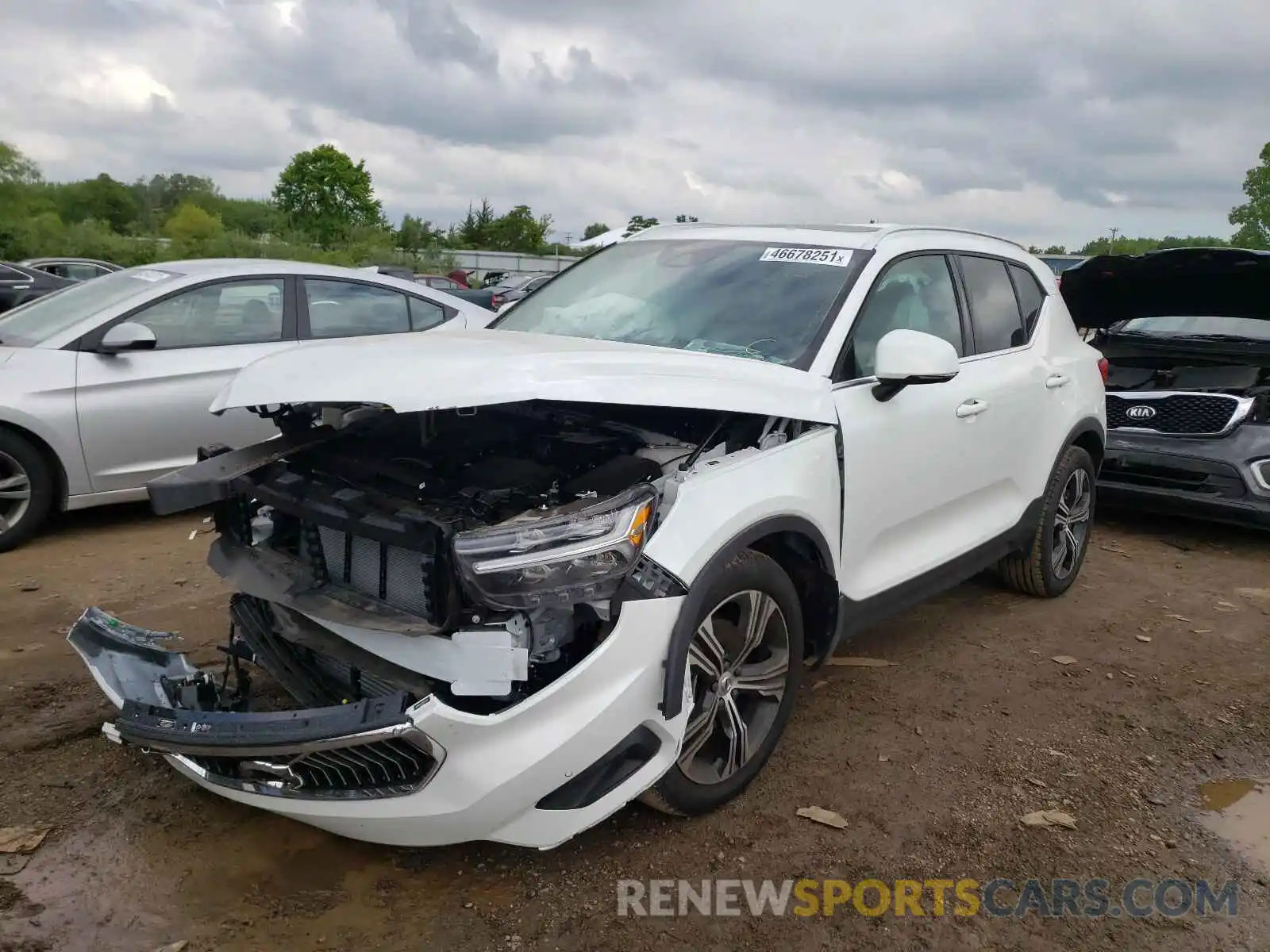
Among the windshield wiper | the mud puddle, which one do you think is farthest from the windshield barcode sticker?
the windshield wiper

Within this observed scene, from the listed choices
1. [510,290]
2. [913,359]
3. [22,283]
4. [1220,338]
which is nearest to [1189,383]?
[1220,338]

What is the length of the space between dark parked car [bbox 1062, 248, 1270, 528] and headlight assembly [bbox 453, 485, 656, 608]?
5.03m

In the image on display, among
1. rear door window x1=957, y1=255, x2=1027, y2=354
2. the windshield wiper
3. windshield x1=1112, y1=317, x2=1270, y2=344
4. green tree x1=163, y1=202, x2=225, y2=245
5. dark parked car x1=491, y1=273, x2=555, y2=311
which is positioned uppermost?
green tree x1=163, y1=202, x2=225, y2=245

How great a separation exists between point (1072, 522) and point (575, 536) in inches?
144

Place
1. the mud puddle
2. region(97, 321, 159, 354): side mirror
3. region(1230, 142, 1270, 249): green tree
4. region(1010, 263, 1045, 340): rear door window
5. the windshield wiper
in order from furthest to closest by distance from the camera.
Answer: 1. region(1230, 142, 1270, 249): green tree
2. the windshield wiper
3. region(97, 321, 159, 354): side mirror
4. region(1010, 263, 1045, 340): rear door window
5. the mud puddle

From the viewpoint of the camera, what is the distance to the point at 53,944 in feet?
7.64

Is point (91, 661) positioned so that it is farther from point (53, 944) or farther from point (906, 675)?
point (906, 675)

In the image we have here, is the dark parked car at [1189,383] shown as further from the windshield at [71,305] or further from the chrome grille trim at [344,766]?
the windshield at [71,305]

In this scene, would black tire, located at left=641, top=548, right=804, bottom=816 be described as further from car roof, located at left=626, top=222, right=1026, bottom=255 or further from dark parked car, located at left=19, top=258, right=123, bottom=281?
dark parked car, located at left=19, top=258, right=123, bottom=281

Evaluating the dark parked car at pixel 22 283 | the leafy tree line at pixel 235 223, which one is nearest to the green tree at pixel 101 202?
the leafy tree line at pixel 235 223

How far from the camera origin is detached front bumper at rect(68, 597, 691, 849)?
7.57 ft

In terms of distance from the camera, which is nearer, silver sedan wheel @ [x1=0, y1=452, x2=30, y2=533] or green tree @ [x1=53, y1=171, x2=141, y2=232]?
silver sedan wheel @ [x1=0, y1=452, x2=30, y2=533]

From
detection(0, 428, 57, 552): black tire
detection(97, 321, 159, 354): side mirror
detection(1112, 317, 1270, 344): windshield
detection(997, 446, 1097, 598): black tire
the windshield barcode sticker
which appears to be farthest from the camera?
detection(1112, 317, 1270, 344): windshield

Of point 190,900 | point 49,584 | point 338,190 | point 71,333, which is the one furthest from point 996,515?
point 338,190
